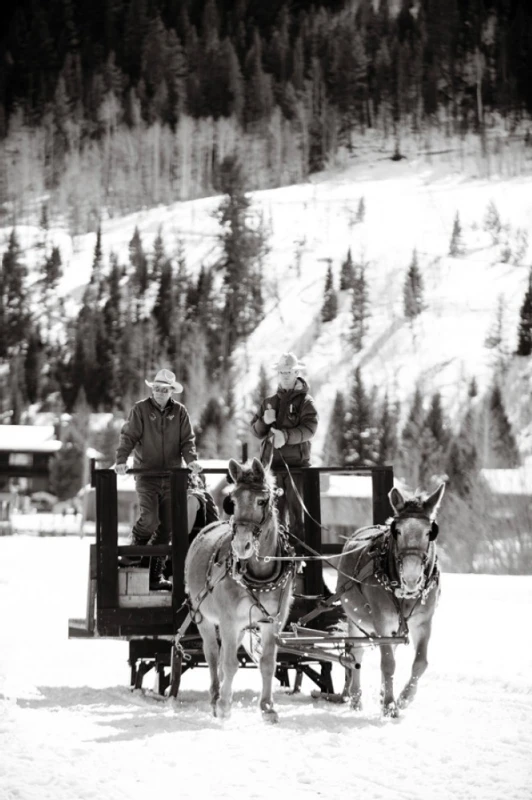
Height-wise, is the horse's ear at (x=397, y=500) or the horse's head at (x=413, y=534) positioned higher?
the horse's ear at (x=397, y=500)

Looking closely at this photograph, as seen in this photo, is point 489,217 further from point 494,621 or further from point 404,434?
point 494,621

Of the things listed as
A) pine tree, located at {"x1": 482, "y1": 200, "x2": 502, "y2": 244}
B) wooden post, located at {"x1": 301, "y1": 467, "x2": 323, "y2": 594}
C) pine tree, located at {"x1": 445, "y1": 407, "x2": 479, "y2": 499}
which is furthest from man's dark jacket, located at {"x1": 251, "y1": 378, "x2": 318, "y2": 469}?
pine tree, located at {"x1": 482, "y1": 200, "x2": 502, "y2": 244}

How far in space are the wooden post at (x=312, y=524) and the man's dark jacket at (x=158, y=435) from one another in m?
1.17

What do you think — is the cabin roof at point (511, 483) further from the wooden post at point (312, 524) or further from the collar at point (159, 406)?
the wooden post at point (312, 524)

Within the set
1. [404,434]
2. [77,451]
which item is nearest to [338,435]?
[404,434]

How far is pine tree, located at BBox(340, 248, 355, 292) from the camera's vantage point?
399ft

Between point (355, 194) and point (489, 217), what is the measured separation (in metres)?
24.3

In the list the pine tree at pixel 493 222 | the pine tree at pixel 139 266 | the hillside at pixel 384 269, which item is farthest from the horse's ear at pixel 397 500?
the pine tree at pixel 139 266

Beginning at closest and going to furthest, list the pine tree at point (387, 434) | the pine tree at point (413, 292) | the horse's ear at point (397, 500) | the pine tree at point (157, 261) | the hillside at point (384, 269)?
the horse's ear at point (397, 500) → the pine tree at point (387, 434) → the hillside at point (384, 269) → the pine tree at point (413, 292) → the pine tree at point (157, 261)

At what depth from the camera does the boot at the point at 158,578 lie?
1145 centimetres

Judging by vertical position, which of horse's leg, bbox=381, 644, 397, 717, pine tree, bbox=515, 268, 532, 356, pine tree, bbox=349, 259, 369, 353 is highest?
pine tree, bbox=349, 259, 369, 353

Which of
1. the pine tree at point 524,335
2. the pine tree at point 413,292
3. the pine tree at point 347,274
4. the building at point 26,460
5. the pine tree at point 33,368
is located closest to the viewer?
the building at point 26,460

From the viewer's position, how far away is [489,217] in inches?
5463

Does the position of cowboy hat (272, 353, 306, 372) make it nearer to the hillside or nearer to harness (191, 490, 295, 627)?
harness (191, 490, 295, 627)
